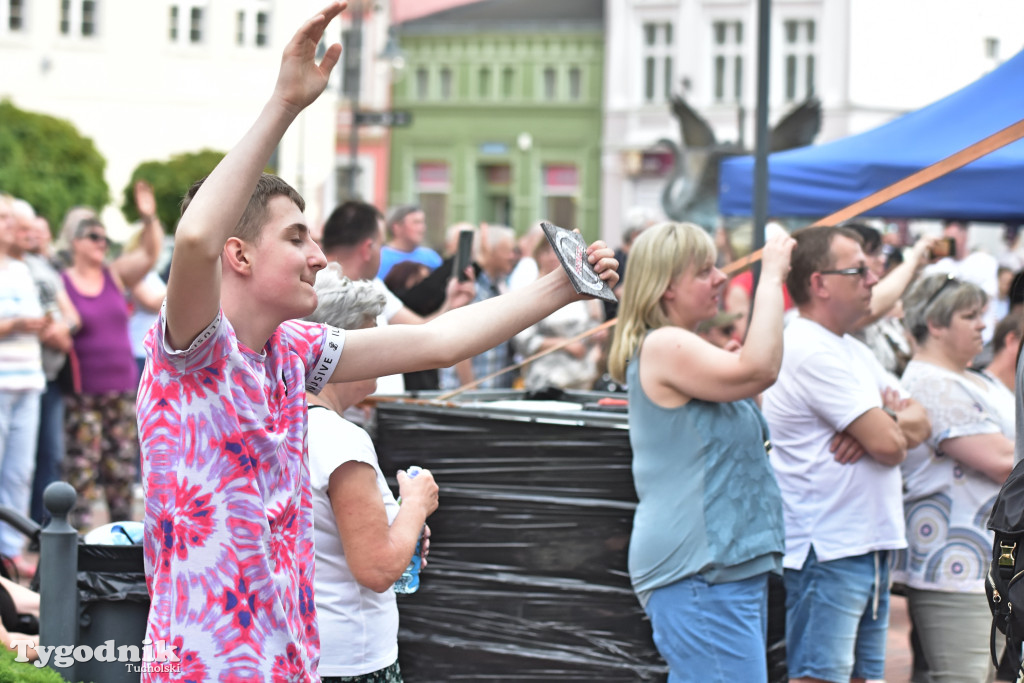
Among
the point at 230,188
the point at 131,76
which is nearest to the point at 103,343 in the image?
the point at 230,188

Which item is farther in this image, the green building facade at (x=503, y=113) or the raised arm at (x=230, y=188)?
the green building facade at (x=503, y=113)

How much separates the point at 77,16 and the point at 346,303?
97.7 feet

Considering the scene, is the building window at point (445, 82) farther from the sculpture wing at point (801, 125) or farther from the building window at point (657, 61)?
the sculpture wing at point (801, 125)

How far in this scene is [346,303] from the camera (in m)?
2.99

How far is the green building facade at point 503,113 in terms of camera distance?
125 feet

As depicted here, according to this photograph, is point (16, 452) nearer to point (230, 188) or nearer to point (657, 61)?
point (230, 188)

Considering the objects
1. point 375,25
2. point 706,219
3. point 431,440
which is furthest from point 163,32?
point 431,440

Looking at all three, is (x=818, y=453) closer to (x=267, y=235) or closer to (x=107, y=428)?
(x=267, y=235)

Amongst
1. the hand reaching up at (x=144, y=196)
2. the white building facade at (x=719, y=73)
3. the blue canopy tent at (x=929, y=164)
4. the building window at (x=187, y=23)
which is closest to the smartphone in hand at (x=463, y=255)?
the blue canopy tent at (x=929, y=164)

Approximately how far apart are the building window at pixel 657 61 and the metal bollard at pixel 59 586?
34399 millimetres

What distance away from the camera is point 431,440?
4180 millimetres

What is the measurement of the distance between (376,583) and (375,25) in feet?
129

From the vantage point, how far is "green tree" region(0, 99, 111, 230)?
25.8 metres

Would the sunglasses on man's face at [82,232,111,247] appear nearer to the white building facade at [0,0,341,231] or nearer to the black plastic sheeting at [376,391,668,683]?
the black plastic sheeting at [376,391,668,683]
